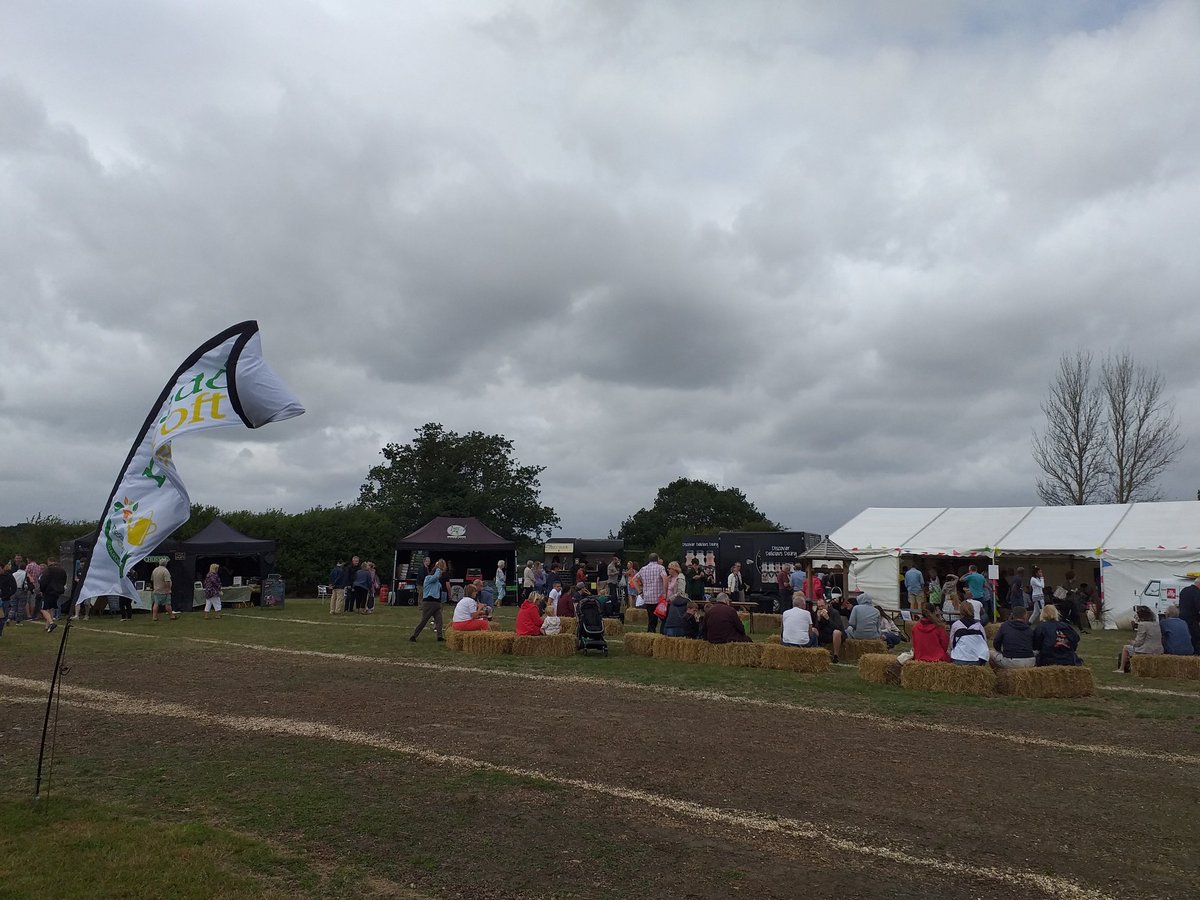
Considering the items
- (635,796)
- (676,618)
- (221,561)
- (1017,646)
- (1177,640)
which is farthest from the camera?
(221,561)

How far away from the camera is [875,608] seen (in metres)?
14.1

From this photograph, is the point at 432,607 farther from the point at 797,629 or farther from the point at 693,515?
the point at 693,515

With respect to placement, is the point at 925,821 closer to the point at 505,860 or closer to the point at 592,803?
the point at 592,803

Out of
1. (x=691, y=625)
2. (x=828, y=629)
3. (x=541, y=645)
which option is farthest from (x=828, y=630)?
(x=541, y=645)

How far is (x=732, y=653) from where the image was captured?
12914 mm

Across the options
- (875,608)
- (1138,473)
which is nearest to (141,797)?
(875,608)

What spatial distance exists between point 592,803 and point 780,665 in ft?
23.8

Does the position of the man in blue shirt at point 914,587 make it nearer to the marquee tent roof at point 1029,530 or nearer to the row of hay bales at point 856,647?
the marquee tent roof at point 1029,530

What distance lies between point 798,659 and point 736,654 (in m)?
1.01

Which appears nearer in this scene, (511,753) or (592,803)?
(592,803)

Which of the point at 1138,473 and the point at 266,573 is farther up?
the point at 1138,473

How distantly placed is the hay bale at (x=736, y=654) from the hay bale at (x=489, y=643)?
3.24 meters

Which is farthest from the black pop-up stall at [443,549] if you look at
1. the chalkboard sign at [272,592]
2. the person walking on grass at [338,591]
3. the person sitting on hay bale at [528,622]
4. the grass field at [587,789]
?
the grass field at [587,789]

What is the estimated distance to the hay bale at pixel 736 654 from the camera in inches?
503
